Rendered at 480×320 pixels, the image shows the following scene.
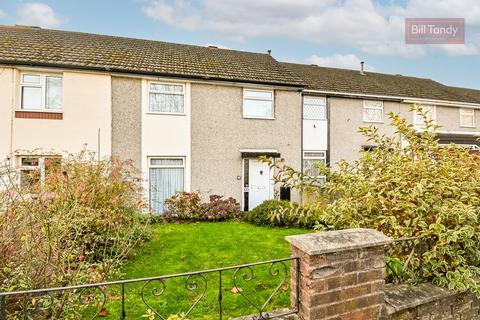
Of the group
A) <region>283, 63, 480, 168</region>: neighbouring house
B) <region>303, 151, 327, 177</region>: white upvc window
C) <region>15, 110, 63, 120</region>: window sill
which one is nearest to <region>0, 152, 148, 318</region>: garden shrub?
<region>15, 110, 63, 120</region>: window sill

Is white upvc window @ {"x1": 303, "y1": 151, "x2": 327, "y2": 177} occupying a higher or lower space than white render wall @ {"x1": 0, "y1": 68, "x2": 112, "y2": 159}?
lower

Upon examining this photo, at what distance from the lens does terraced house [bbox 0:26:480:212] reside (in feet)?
32.1

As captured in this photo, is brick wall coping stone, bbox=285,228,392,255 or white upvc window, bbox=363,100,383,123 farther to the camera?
white upvc window, bbox=363,100,383,123

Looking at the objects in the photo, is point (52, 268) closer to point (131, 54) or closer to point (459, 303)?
point (459, 303)

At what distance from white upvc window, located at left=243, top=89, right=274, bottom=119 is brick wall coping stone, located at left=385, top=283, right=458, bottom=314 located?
9.72 metres

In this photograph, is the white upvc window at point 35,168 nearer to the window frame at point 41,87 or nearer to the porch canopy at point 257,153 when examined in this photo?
the window frame at point 41,87

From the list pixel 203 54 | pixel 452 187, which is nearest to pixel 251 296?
pixel 452 187

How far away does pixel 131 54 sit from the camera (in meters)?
11.9

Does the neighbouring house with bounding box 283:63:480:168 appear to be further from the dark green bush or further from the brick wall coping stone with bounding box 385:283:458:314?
the brick wall coping stone with bounding box 385:283:458:314

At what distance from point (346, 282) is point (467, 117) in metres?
21.2

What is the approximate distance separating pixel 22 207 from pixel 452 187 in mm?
5200

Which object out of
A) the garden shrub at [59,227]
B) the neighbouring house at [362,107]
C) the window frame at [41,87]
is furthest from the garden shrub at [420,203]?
the window frame at [41,87]

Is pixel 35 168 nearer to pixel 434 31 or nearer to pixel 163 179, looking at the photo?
pixel 163 179

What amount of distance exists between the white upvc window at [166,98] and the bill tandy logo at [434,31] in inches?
380
